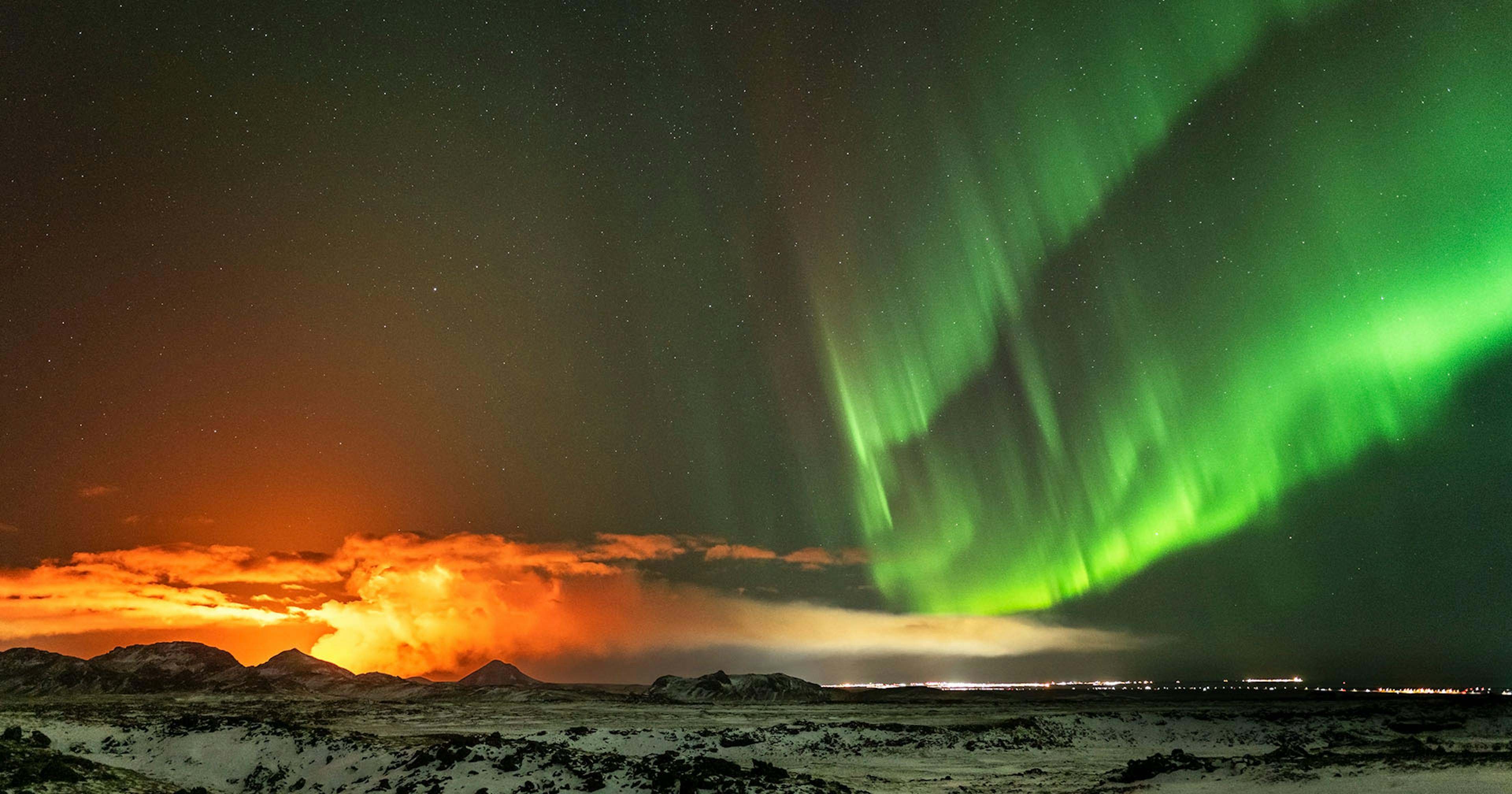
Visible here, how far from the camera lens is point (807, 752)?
45750mm

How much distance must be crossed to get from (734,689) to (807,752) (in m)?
144

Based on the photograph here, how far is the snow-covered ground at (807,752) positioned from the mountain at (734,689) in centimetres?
10234

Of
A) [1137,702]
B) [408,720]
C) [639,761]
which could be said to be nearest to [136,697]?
[408,720]

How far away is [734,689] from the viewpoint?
182m

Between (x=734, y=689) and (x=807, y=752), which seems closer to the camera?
(x=807, y=752)

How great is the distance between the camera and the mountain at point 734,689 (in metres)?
172

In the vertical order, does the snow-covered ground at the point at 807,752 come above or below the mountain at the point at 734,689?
above

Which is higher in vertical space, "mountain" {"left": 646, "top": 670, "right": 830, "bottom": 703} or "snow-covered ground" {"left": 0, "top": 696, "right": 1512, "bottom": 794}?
"snow-covered ground" {"left": 0, "top": 696, "right": 1512, "bottom": 794}

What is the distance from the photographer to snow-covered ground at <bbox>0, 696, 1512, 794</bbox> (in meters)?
28.1

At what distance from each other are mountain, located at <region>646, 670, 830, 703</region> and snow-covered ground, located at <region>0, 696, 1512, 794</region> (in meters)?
102

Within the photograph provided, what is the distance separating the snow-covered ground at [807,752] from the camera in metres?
28.1

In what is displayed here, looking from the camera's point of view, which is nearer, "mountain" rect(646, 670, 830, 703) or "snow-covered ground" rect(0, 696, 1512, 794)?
"snow-covered ground" rect(0, 696, 1512, 794)

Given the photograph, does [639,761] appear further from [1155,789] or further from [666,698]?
[666,698]

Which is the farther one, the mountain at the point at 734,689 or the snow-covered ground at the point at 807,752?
the mountain at the point at 734,689
